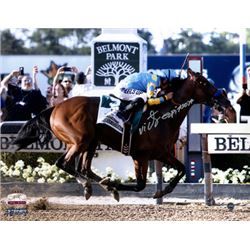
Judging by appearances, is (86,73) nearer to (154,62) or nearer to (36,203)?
(154,62)

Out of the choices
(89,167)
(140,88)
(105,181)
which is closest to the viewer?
(140,88)

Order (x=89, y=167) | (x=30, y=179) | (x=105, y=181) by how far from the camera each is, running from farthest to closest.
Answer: (x=30, y=179), (x=89, y=167), (x=105, y=181)

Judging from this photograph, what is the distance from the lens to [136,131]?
10062mm

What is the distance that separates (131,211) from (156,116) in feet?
3.45

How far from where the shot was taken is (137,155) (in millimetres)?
10117

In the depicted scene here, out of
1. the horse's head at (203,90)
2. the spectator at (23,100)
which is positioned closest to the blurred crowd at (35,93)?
the spectator at (23,100)

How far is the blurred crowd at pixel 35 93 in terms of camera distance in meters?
10.1

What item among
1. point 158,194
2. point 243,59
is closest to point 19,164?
point 158,194

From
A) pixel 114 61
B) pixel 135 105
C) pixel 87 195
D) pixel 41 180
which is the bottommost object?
pixel 87 195

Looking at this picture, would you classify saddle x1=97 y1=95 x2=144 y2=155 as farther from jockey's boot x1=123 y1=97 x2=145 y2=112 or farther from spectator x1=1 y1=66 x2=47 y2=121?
spectator x1=1 y1=66 x2=47 y2=121

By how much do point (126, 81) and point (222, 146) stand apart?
1242mm

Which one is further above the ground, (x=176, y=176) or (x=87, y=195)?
(x=176, y=176)

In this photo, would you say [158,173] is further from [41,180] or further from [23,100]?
[23,100]

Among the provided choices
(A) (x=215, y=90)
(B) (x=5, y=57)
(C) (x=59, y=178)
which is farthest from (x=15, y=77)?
(A) (x=215, y=90)
